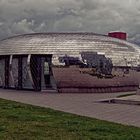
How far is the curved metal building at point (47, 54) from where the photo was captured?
31516 mm

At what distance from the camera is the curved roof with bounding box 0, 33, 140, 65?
31766 mm

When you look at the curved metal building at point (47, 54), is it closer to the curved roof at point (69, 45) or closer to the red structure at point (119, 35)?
the curved roof at point (69, 45)

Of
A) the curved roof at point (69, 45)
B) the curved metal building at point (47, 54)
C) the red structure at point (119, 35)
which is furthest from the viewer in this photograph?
the red structure at point (119, 35)

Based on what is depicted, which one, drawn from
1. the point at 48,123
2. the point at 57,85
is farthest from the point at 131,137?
the point at 57,85

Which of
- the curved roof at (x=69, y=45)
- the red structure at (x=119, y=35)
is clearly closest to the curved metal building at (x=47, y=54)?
the curved roof at (x=69, y=45)

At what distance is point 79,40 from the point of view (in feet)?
108

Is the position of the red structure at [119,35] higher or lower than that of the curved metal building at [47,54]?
higher

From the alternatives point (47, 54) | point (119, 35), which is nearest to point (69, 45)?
point (47, 54)

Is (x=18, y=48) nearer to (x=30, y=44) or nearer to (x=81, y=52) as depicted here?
(x=30, y=44)

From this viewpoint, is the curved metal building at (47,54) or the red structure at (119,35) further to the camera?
the red structure at (119,35)

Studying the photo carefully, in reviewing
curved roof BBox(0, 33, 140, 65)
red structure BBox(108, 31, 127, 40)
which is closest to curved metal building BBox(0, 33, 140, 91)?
curved roof BBox(0, 33, 140, 65)

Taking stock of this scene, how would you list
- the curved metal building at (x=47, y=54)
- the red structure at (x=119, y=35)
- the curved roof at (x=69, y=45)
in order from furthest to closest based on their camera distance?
1. the red structure at (x=119, y=35)
2. the curved roof at (x=69, y=45)
3. the curved metal building at (x=47, y=54)

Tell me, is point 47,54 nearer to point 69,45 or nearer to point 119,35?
point 69,45

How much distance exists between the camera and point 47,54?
1244 inches
